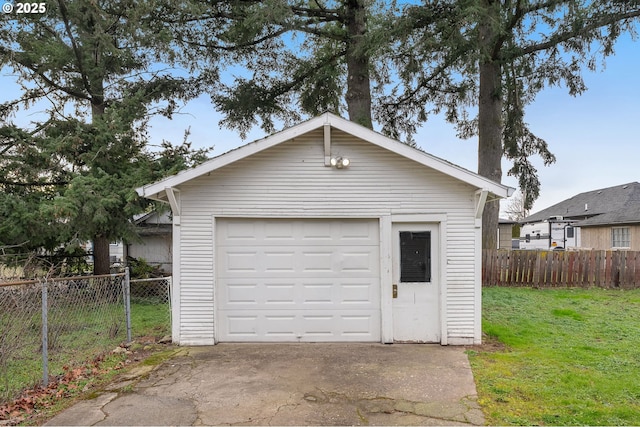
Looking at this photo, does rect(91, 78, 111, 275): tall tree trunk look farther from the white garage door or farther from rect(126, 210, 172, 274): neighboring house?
the white garage door

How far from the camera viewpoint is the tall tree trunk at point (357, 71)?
12.3 metres

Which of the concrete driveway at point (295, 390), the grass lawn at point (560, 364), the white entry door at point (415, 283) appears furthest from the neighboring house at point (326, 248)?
the grass lawn at point (560, 364)

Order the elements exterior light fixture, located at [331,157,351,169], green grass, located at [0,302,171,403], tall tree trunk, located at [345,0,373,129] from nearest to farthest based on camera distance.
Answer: green grass, located at [0,302,171,403] < exterior light fixture, located at [331,157,351,169] < tall tree trunk, located at [345,0,373,129]

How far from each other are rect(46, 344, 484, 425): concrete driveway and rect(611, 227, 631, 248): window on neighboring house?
21.5 metres

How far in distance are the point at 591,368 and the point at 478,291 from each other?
5.65 ft

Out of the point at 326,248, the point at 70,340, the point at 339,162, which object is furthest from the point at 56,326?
the point at 339,162

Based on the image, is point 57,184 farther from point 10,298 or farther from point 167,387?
point 167,387

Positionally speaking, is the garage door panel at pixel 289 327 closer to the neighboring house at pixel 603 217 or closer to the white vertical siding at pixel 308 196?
the white vertical siding at pixel 308 196

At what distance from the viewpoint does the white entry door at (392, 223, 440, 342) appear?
21.0 ft

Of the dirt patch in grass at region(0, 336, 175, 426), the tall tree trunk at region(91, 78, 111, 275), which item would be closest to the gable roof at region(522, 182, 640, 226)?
the dirt patch in grass at region(0, 336, 175, 426)

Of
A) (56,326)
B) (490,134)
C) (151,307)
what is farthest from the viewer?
(490,134)

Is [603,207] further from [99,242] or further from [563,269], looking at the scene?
[99,242]

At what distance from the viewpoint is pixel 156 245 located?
14.9 m

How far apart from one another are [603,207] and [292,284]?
2934cm
